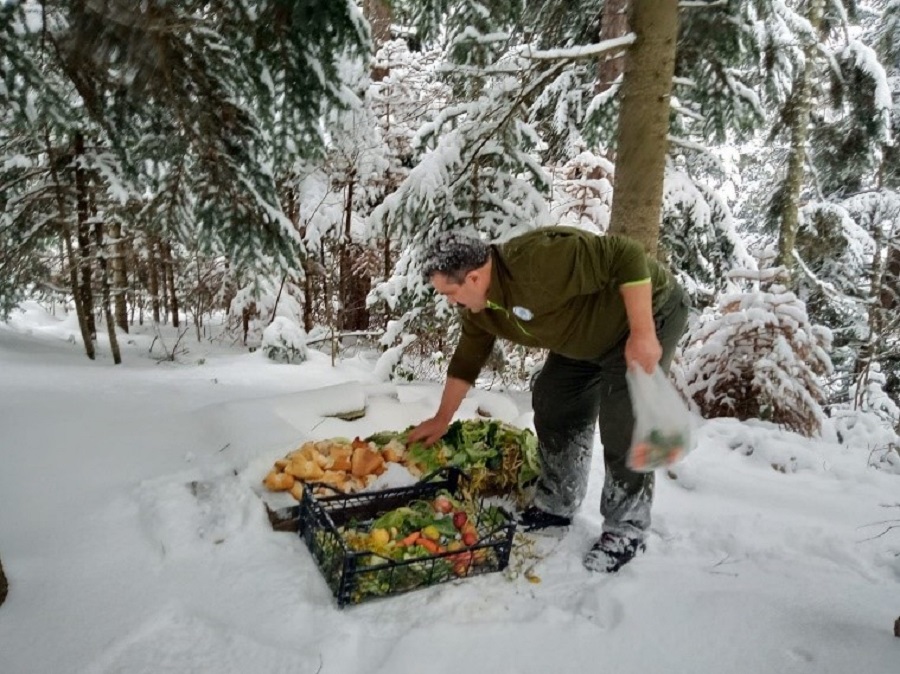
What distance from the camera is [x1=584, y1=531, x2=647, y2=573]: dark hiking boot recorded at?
8.09 ft

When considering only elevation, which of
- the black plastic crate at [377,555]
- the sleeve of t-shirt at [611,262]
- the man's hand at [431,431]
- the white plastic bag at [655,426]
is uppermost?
the sleeve of t-shirt at [611,262]

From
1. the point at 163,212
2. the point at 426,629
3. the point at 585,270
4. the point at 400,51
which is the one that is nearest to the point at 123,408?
the point at 163,212

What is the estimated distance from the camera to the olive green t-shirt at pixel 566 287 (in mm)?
2211

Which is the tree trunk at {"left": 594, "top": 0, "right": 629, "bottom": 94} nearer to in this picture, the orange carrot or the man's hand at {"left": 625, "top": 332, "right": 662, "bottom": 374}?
the man's hand at {"left": 625, "top": 332, "right": 662, "bottom": 374}

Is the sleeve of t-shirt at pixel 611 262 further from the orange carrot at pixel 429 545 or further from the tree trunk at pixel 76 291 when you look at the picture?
the tree trunk at pixel 76 291

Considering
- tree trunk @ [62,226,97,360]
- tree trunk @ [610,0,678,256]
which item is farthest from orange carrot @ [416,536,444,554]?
tree trunk @ [62,226,97,360]

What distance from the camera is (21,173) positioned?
5625mm

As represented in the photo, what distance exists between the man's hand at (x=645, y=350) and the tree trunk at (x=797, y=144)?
6357 millimetres

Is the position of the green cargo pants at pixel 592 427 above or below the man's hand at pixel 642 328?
below

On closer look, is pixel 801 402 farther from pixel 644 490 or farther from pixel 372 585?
pixel 372 585

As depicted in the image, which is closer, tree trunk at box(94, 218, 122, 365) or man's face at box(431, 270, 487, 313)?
man's face at box(431, 270, 487, 313)

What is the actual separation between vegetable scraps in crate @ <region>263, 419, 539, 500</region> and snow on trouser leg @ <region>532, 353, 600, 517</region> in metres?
0.26

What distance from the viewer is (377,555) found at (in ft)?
6.90

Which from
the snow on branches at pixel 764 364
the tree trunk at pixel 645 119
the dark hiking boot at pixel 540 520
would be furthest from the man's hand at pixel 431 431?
the snow on branches at pixel 764 364
